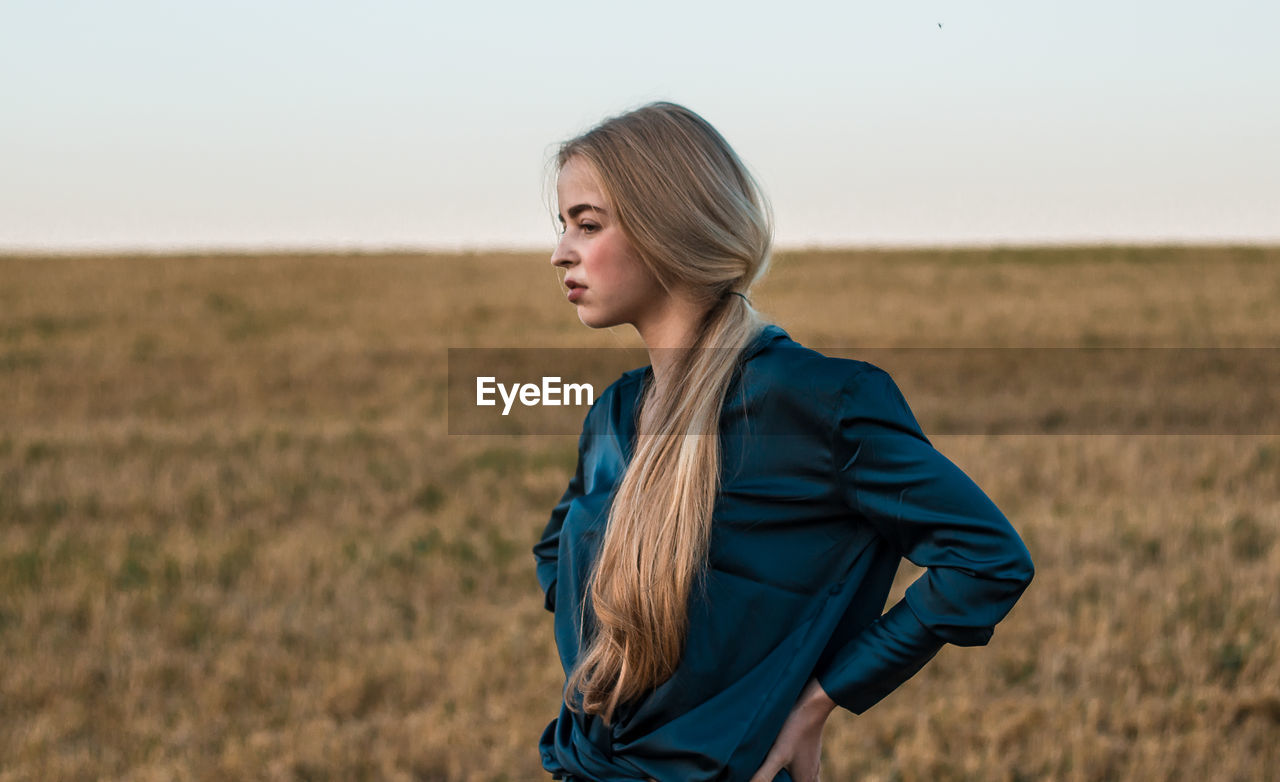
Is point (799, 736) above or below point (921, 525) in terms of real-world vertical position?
below

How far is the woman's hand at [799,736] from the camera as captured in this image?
1798 mm

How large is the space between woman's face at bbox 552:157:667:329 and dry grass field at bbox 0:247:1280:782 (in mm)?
516

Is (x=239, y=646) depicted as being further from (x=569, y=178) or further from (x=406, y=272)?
(x=406, y=272)

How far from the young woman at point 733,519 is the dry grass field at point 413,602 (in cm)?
54

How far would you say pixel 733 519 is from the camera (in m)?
1.83

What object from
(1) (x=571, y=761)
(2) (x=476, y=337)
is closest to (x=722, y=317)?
(1) (x=571, y=761)

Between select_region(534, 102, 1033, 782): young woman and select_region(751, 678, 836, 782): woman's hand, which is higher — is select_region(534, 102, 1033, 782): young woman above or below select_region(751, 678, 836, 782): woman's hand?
above

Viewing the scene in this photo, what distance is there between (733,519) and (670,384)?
0.88ft

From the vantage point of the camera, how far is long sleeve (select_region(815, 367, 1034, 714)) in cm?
Answer: 168

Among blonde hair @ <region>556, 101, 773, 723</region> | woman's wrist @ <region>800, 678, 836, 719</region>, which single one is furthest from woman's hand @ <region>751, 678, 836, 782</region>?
blonde hair @ <region>556, 101, 773, 723</region>

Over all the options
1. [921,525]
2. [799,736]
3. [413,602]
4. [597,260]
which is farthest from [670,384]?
[413,602]

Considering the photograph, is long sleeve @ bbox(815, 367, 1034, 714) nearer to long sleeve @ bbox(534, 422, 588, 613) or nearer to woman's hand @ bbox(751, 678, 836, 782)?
woman's hand @ bbox(751, 678, 836, 782)

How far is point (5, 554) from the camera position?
26.7 ft

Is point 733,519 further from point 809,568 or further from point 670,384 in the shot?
point 670,384
